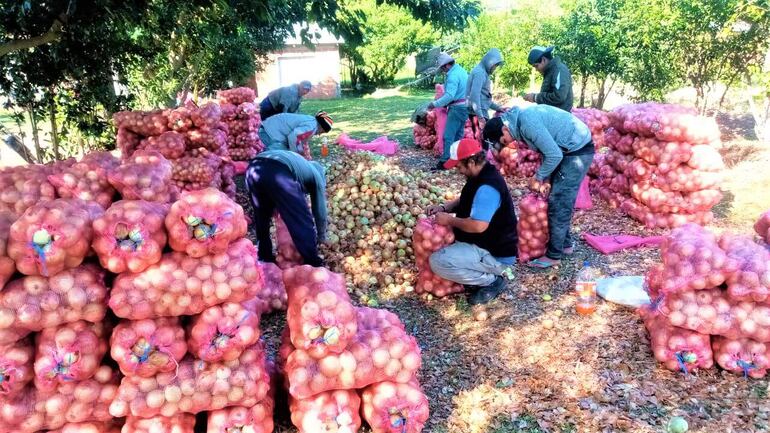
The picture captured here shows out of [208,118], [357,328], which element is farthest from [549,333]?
[208,118]

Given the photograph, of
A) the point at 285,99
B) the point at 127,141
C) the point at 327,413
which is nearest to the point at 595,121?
the point at 285,99

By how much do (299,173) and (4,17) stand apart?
2.97 metres

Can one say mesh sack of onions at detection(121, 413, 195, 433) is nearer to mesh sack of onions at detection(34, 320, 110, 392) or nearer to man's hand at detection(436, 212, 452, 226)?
mesh sack of onions at detection(34, 320, 110, 392)

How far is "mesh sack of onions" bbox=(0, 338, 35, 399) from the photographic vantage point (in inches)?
90.7

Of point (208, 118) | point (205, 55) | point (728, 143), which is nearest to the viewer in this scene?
point (208, 118)

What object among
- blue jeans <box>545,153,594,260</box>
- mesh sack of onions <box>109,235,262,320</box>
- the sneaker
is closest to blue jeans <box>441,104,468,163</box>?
blue jeans <box>545,153,594,260</box>

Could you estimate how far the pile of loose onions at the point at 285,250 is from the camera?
16.0ft

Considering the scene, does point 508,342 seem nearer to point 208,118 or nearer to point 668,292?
point 668,292

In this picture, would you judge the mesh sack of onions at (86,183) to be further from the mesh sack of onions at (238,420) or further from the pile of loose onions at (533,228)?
the pile of loose onions at (533,228)

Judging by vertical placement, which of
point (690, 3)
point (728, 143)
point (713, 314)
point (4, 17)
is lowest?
point (713, 314)

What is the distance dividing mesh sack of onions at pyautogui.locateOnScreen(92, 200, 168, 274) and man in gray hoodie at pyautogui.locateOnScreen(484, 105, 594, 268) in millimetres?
3543

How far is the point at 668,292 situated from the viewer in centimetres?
335

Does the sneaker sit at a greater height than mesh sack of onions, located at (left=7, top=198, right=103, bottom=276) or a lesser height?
lesser

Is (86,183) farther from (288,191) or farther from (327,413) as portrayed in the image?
(327,413)
